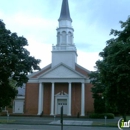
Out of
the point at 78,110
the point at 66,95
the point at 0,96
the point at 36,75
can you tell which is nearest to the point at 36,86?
the point at 36,75

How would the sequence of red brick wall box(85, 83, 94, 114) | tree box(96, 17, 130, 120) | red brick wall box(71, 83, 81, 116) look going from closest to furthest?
tree box(96, 17, 130, 120)
red brick wall box(71, 83, 81, 116)
red brick wall box(85, 83, 94, 114)

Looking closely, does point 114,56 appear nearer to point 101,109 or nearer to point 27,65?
point 27,65


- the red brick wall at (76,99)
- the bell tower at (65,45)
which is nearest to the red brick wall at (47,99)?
the bell tower at (65,45)

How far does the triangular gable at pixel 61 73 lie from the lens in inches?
1924

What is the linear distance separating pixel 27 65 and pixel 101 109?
33277mm

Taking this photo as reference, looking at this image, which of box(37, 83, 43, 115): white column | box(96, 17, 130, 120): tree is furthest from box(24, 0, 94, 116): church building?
box(96, 17, 130, 120): tree

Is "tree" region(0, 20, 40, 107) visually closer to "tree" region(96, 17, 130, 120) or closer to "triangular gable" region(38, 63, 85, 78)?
"tree" region(96, 17, 130, 120)

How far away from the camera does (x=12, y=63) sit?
13359 mm

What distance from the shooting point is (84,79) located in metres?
48.8

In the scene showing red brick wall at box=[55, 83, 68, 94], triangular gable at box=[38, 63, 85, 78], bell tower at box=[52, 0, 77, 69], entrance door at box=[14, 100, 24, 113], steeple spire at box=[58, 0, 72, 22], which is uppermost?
steeple spire at box=[58, 0, 72, 22]

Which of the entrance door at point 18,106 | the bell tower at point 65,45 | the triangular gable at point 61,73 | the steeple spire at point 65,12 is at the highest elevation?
the steeple spire at point 65,12

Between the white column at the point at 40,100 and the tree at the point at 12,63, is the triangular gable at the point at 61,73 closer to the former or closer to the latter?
the white column at the point at 40,100

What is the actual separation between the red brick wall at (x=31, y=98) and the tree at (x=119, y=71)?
122ft

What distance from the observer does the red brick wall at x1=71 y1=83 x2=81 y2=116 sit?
49.6 m
